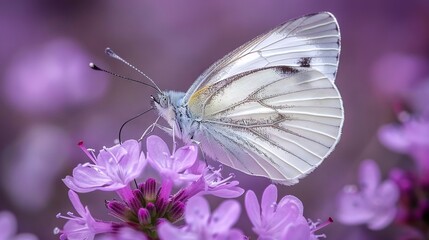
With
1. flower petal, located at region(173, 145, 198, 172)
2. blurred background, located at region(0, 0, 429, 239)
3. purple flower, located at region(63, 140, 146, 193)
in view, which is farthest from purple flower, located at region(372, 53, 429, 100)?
purple flower, located at region(63, 140, 146, 193)

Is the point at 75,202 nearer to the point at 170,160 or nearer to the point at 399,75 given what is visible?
the point at 170,160

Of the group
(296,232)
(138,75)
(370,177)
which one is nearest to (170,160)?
(296,232)

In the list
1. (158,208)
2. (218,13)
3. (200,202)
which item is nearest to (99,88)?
(218,13)

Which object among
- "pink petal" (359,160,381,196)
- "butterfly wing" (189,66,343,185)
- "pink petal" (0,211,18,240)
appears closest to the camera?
"pink petal" (0,211,18,240)

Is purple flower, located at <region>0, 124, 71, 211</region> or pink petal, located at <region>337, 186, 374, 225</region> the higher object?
pink petal, located at <region>337, 186, 374, 225</region>

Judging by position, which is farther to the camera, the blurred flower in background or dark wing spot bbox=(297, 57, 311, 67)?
the blurred flower in background

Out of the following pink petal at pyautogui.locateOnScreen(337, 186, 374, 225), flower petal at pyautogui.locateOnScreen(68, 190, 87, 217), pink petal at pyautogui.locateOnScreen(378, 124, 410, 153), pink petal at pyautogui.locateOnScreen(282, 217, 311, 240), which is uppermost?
flower petal at pyautogui.locateOnScreen(68, 190, 87, 217)

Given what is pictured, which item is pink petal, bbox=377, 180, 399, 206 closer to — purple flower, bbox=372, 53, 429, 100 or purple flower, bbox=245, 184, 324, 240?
purple flower, bbox=245, 184, 324, 240

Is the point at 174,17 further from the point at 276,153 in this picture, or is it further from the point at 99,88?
the point at 276,153

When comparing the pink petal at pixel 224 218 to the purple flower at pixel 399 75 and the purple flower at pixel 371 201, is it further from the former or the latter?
the purple flower at pixel 399 75
